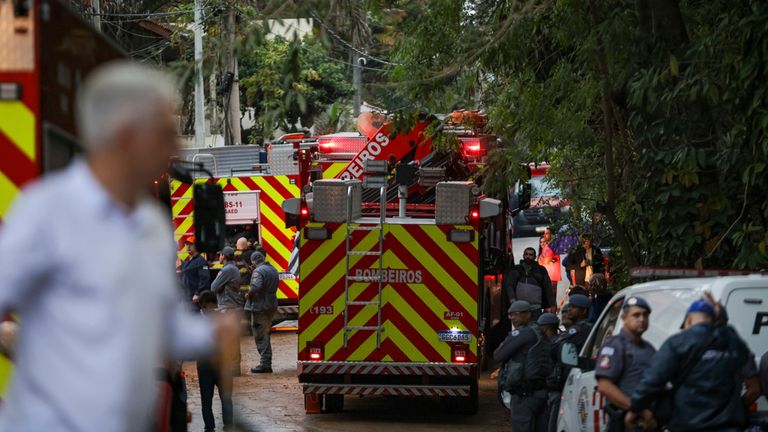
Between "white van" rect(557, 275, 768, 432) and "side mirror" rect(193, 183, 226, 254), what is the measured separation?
9.41ft

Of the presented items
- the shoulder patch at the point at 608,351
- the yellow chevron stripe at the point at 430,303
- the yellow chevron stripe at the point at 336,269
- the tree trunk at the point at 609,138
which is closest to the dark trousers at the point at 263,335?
the yellow chevron stripe at the point at 336,269

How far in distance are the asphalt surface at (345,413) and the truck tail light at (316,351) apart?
0.74 meters

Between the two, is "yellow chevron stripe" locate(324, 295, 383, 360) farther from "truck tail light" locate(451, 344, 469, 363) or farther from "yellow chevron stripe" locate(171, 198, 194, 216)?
"yellow chevron stripe" locate(171, 198, 194, 216)

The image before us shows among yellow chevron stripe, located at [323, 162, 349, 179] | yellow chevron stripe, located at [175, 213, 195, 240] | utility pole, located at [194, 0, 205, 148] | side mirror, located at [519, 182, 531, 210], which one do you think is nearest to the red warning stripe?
yellow chevron stripe, located at [323, 162, 349, 179]

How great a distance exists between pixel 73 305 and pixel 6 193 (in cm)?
193

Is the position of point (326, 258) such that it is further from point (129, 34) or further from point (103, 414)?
point (129, 34)

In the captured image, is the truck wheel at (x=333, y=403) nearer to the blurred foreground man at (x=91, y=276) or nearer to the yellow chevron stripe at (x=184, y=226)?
the yellow chevron stripe at (x=184, y=226)

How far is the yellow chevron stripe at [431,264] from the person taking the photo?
47.2 feet

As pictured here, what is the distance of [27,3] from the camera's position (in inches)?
194

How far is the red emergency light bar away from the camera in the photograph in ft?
60.2

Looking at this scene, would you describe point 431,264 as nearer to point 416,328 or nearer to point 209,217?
point 416,328

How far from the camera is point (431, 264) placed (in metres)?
14.4

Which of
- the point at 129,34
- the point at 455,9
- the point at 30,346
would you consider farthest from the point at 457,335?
the point at 129,34

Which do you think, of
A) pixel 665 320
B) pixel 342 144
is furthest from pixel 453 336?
pixel 665 320
